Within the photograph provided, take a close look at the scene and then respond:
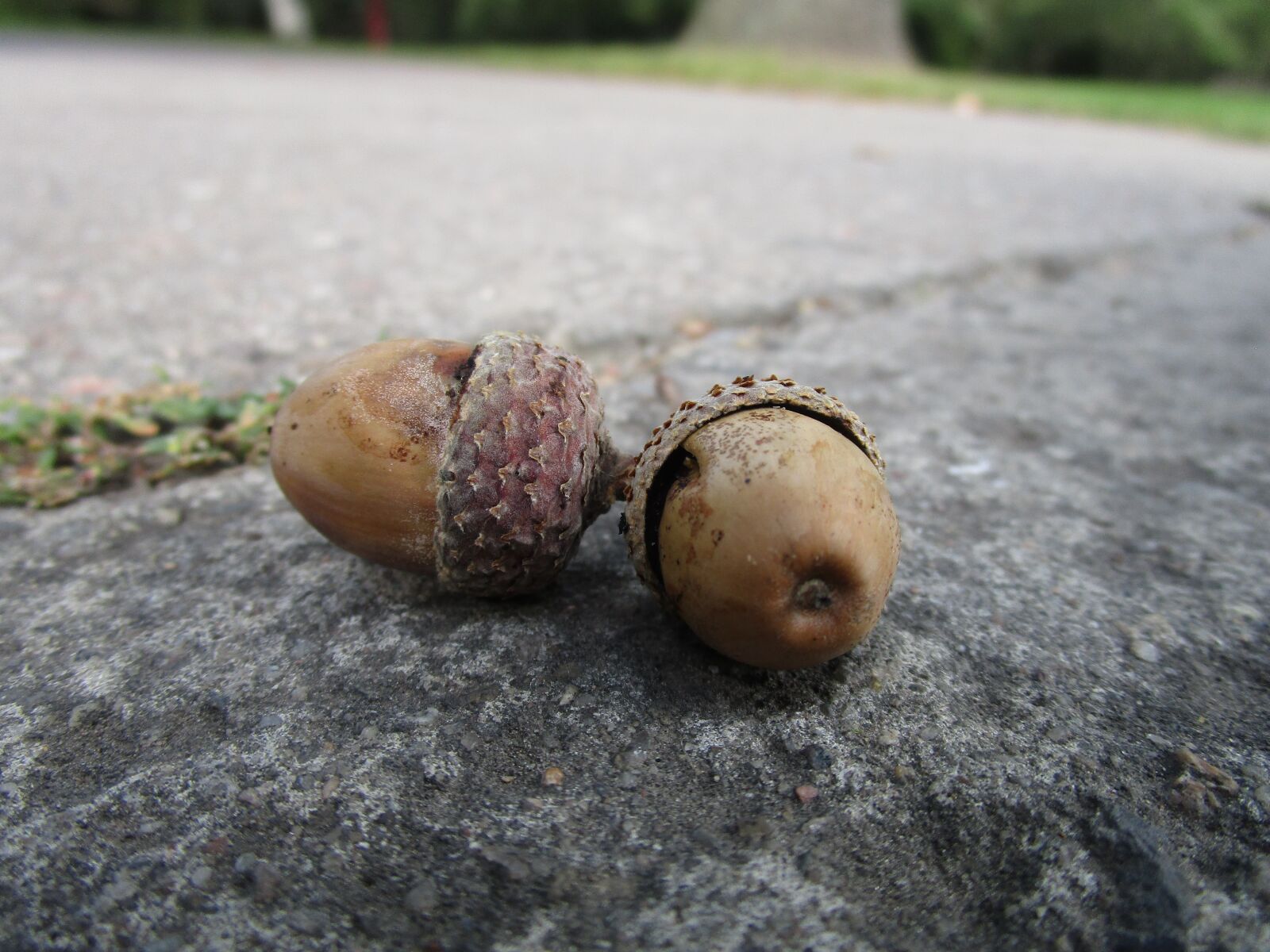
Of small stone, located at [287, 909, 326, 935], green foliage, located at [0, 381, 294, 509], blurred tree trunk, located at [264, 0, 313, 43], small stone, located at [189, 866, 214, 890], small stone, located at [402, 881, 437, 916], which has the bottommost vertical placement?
blurred tree trunk, located at [264, 0, 313, 43]

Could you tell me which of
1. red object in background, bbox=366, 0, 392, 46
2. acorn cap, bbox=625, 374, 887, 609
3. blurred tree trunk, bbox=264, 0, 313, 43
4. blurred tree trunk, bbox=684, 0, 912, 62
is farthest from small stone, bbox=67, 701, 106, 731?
blurred tree trunk, bbox=264, 0, 313, 43

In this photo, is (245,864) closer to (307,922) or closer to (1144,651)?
(307,922)

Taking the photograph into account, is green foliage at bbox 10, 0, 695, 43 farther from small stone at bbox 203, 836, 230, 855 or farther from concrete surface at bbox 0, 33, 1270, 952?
small stone at bbox 203, 836, 230, 855

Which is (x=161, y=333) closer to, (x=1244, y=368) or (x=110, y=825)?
(x=110, y=825)

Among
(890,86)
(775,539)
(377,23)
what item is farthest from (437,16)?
(775,539)

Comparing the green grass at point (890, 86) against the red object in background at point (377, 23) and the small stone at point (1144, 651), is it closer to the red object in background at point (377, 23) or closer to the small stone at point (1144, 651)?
the red object in background at point (377, 23)

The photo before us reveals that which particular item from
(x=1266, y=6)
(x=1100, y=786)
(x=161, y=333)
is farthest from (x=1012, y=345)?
(x=1266, y=6)

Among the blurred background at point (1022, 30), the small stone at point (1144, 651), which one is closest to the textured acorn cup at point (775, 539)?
the small stone at point (1144, 651)
